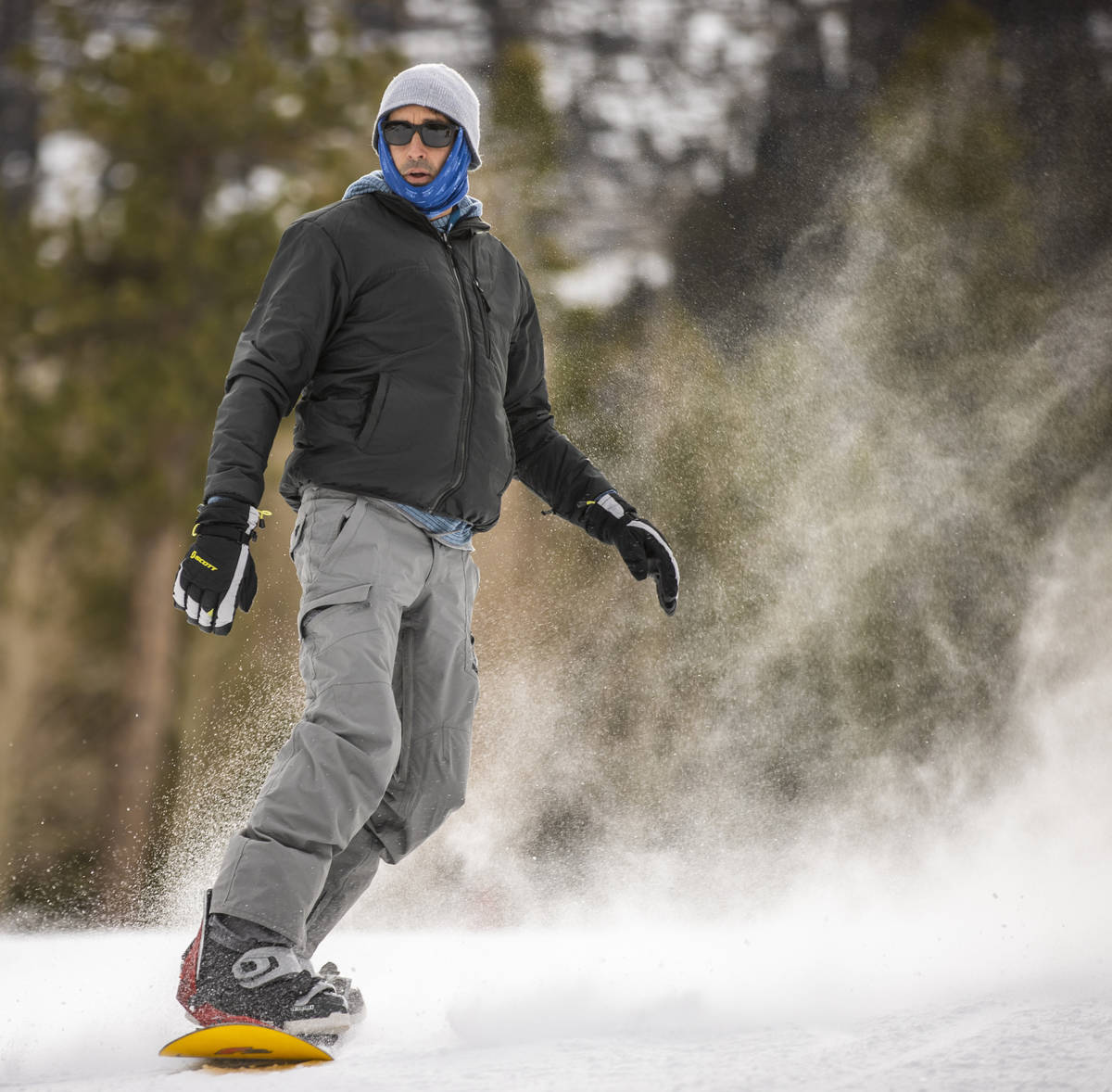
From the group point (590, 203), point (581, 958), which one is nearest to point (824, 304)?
point (590, 203)

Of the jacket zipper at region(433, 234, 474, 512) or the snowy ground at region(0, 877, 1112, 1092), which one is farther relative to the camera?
the jacket zipper at region(433, 234, 474, 512)

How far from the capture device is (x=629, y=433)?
4867mm

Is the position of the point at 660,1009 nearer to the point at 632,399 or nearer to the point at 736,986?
the point at 736,986

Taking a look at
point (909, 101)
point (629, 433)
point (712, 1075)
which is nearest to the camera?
point (712, 1075)

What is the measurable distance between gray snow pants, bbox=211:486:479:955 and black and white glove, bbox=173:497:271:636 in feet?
0.45

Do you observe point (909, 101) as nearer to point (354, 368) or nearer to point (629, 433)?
point (629, 433)

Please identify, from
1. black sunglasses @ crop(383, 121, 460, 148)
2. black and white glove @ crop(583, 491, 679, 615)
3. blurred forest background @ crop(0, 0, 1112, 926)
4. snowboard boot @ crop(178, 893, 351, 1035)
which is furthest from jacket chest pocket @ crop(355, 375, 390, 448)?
blurred forest background @ crop(0, 0, 1112, 926)

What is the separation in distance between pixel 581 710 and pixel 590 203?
3.15 m

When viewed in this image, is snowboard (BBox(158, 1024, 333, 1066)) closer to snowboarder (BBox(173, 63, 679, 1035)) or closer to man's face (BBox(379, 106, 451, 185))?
snowboarder (BBox(173, 63, 679, 1035))

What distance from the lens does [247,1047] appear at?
4.66ft

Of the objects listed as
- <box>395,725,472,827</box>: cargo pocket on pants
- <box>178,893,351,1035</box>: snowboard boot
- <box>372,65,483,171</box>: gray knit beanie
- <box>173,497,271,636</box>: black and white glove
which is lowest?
<box>178,893,351,1035</box>: snowboard boot

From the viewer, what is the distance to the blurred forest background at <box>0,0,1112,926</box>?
475cm

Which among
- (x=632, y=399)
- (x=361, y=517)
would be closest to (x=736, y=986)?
(x=361, y=517)

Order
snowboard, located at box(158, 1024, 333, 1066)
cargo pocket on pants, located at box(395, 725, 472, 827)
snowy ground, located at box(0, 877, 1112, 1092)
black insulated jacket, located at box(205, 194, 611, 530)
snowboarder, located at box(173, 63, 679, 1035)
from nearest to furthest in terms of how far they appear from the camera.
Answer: snowy ground, located at box(0, 877, 1112, 1092), snowboard, located at box(158, 1024, 333, 1066), snowboarder, located at box(173, 63, 679, 1035), black insulated jacket, located at box(205, 194, 611, 530), cargo pocket on pants, located at box(395, 725, 472, 827)
